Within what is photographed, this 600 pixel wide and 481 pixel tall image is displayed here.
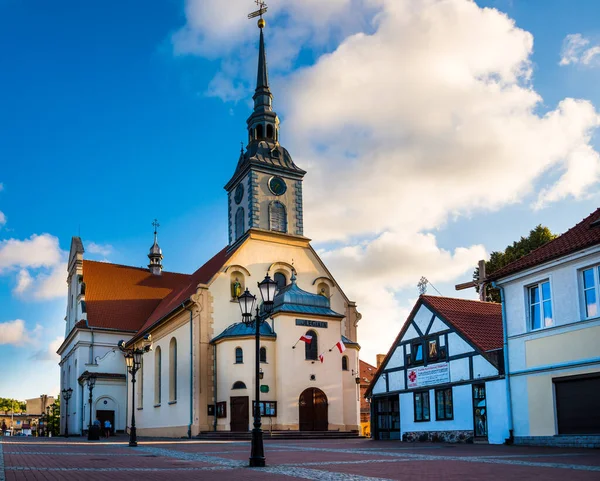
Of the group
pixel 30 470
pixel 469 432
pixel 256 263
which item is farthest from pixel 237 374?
pixel 30 470

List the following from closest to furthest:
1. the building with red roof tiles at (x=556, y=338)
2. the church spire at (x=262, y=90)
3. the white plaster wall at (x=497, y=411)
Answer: the building with red roof tiles at (x=556, y=338), the white plaster wall at (x=497, y=411), the church spire at (x=262, y=90)

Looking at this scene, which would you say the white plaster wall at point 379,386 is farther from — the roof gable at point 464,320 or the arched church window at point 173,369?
the arched church window at point 173,369

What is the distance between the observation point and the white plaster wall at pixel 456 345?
87.1 feet

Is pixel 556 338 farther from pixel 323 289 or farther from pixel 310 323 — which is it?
pixel 323 289

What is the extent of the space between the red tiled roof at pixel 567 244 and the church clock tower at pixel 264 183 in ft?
80.4

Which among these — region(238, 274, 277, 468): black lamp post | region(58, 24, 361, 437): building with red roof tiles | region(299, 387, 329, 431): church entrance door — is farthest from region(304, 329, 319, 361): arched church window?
region(238, 274, 277, 468): black lamp post

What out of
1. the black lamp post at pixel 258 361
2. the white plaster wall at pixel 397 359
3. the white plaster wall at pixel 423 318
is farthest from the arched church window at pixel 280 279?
the black lamp post at pixel 258 361

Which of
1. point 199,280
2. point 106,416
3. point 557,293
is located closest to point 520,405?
point 557,293

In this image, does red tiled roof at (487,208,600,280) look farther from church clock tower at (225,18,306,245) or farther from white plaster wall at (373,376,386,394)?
church clock tower at (225,18,306,245)

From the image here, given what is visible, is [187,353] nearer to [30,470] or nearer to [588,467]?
[30,470]

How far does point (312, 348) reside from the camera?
40281 millimetres

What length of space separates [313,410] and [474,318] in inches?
576

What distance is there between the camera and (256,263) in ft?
148

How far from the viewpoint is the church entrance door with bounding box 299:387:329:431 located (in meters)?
39.1
